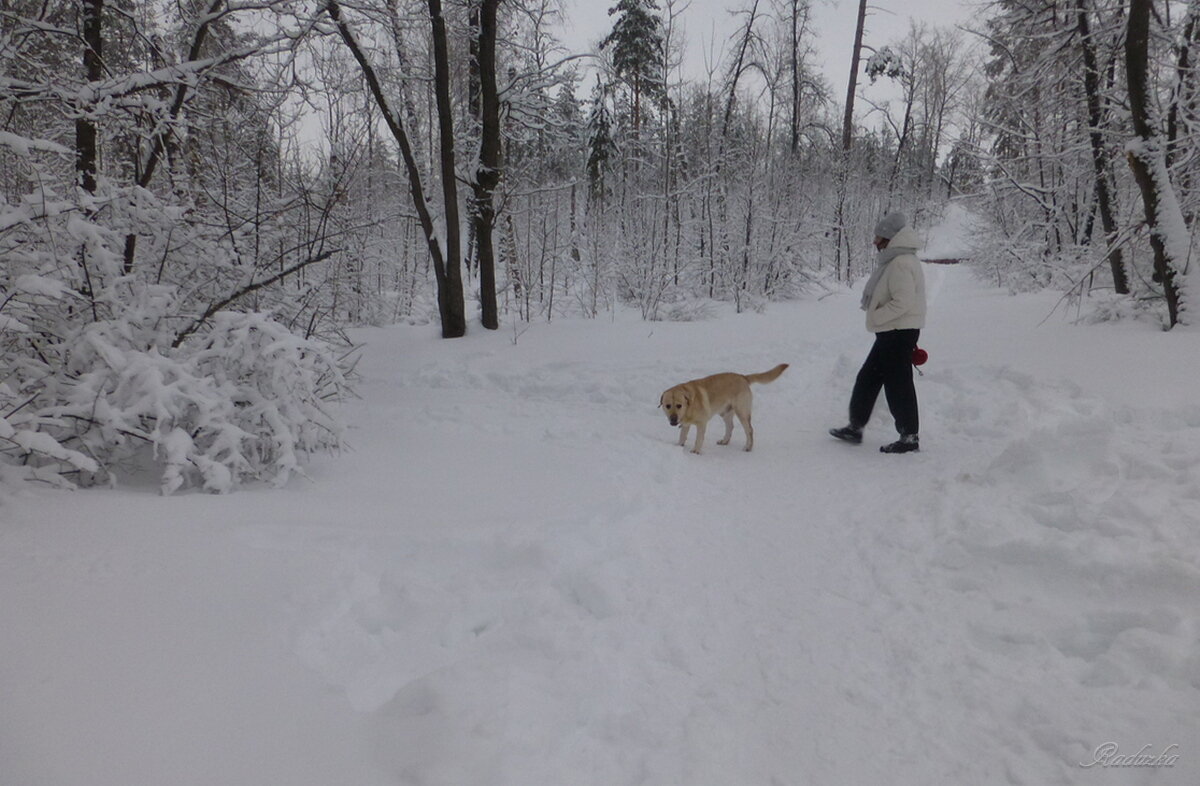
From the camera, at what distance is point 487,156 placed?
360 inches

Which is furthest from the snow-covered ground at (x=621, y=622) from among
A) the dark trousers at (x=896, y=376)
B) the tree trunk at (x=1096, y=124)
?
the tree trunk at (x=1096, y=124)

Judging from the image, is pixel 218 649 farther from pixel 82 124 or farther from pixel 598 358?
pixel 598 358

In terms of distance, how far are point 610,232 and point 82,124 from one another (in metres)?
9.89

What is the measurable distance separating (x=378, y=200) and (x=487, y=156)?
8.40 meters

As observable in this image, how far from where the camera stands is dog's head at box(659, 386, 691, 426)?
5137 millimetres

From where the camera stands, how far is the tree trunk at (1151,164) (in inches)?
245

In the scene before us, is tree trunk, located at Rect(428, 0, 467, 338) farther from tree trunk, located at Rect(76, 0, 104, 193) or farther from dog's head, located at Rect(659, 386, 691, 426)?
dog's head, located at Rect(659, 386, 691, 426)

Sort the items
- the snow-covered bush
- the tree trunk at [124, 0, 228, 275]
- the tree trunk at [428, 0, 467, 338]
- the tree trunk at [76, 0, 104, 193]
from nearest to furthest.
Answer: the snow-covered bush, the tree trunk at [124, 0, 228, 275], the tree trunk at [76, 0, 104, 193], the tree trunk at [428, 0, 467, 338]

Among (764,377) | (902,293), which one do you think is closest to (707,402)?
(764,377)

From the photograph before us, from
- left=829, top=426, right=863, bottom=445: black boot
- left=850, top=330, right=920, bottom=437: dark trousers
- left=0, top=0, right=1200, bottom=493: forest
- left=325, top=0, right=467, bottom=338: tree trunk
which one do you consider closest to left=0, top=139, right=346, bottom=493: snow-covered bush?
left=0, top=0, right=1200, bottom=493: forest

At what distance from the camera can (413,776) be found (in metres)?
1.60

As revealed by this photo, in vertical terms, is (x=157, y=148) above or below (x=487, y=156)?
below

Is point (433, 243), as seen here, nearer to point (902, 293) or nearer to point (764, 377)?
point (764, 377)

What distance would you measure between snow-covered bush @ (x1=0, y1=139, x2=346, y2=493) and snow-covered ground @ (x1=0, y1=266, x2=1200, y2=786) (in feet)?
1.18
